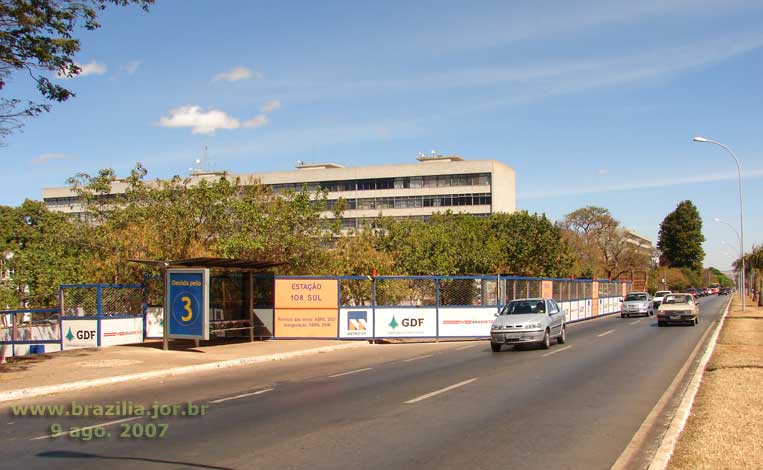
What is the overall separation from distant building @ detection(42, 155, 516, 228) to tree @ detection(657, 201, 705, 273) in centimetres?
5796

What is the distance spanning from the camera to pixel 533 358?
1931 cm

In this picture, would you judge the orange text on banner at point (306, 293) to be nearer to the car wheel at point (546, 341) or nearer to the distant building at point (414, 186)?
the car wheel at point (546, 341)

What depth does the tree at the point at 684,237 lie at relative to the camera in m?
142

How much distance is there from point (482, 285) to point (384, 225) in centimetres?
2177

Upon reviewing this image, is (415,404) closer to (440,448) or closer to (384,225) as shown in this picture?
(440,448)

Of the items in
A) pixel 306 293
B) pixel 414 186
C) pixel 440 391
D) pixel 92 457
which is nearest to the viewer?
pixel 92 457

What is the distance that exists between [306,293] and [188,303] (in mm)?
5926

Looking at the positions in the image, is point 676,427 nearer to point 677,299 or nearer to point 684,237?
point 677,299

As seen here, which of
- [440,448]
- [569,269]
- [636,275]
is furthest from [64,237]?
[636,275]

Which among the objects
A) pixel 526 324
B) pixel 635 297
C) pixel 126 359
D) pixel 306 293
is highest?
pixel 306 293

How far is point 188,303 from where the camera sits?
20922 millimetres

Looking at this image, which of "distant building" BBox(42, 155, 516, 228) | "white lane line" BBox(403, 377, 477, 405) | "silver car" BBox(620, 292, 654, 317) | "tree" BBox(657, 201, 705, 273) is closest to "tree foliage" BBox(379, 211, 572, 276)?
"silver car" BBox(620, 292, 654, 317)

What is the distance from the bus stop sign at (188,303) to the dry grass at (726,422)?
13413 millimetres

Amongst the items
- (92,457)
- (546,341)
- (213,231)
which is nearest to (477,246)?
(213,231)
